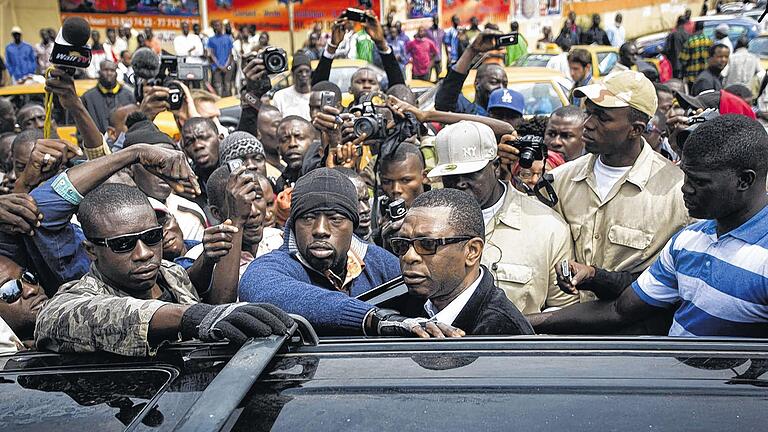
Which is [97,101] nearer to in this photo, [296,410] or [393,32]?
[296,410]

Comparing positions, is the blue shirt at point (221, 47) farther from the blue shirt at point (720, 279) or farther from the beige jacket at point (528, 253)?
the blue shirt at point (720, 279)

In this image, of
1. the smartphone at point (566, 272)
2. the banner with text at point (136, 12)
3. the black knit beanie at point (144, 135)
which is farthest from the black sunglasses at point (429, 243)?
the banner with text at point (136, 12)

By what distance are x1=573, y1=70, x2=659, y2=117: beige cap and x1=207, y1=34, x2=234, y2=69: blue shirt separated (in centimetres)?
1638

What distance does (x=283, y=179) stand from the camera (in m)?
6.05

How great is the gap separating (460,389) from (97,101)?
9.34 metres

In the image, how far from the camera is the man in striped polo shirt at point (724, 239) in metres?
2.71

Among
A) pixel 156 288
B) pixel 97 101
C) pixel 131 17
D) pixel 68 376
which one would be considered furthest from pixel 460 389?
pixel 131 17

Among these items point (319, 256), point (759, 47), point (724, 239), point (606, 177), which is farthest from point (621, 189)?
point (759, 47)

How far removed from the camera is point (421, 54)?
18.9 metres

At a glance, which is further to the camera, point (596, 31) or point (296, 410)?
point (596, 31)

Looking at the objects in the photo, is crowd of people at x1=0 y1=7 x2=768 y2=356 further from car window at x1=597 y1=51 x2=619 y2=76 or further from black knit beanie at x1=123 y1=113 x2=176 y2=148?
car window at x1=597 y1=51 x2=619 y2=76

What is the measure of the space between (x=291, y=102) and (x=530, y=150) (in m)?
4.92

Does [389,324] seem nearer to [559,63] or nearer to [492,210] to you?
[492,210]

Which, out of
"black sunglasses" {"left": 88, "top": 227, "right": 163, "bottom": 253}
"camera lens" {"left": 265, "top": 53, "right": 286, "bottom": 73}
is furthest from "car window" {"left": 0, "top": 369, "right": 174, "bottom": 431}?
"camera lens" {"left": 265, "top": 53, "right": 286, "bottom": 73}
